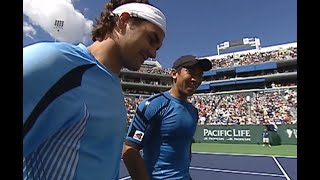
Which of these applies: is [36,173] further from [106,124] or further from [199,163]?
[199,163]

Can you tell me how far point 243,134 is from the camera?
23.9 m

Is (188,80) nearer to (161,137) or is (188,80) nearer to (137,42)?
(161,137)

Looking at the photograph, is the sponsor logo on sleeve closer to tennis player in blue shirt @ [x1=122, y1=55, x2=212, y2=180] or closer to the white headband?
tennis player in blue shirt @ [x1=122, y1=55, x2=212, y2=180]

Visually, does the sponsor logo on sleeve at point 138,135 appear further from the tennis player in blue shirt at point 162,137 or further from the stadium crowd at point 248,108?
the stadium crowd at point 248,108

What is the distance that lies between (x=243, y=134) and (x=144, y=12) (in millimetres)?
23150

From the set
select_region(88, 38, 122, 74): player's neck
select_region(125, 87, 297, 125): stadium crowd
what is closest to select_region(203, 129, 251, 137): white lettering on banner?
select_region(125, 87, 297, 125): stadium crowd

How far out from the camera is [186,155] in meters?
3.43

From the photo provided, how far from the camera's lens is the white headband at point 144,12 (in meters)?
1.91

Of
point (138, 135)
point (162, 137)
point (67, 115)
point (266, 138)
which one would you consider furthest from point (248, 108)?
point (67, 115)

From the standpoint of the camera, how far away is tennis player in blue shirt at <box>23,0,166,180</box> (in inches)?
46.4

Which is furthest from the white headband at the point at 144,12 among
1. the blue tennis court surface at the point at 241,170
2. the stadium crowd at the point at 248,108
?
the stadium crowd at the point at 248,108

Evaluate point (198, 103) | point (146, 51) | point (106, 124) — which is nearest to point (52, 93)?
point (106, 124)

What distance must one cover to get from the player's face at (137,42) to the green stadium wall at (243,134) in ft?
68.6

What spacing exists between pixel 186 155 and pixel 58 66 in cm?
240
